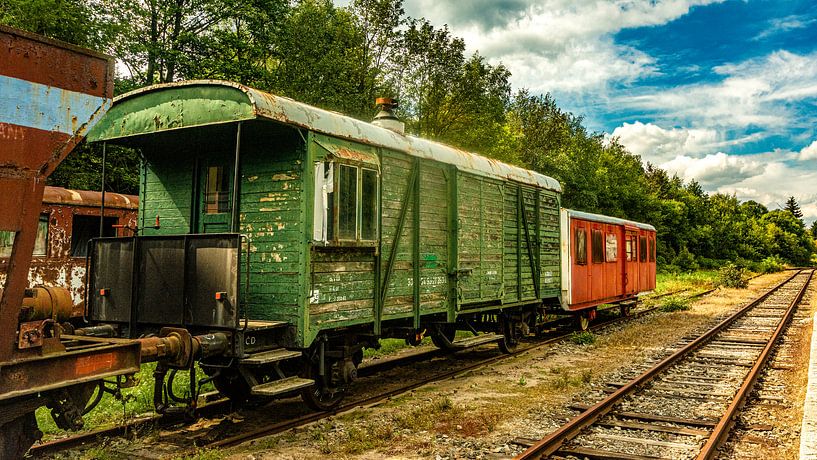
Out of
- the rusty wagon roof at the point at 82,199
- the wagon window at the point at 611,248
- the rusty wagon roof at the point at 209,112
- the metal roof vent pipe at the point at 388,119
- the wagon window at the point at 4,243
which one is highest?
the metal roof vent pipe at the point at 388,119

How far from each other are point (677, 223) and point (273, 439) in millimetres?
51071

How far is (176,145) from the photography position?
7.50 metres

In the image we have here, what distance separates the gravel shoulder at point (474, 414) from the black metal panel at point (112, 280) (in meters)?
2.37

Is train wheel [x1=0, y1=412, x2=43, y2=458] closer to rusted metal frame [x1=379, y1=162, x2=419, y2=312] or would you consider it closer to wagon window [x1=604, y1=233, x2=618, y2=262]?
rusted metal frame [x1=379, y1=162, x2=419, y2=312]

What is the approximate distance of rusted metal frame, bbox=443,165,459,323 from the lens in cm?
933

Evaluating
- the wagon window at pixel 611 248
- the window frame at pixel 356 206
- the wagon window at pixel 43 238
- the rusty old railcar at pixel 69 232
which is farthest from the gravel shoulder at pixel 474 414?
the wagon window at pixel 43 238

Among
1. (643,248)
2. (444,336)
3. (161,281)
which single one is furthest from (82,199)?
(643,248)

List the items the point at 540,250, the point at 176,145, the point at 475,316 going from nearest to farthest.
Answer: the point at 176,145
the point at 475,316
the point at 540,250

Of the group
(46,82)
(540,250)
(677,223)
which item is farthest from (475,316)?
(677,223)

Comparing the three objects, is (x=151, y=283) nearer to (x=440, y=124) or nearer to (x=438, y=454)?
(x=438, y=454)

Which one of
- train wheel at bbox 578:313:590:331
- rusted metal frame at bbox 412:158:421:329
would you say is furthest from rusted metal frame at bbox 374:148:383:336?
train wheel at bbox 578:313:590:331

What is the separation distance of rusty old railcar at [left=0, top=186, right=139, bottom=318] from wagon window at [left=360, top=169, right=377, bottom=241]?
5.90 m

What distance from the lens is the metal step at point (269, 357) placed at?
229 inches

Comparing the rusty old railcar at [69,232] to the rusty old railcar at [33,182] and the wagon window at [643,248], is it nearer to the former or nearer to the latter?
the rusty old railcar at [33,182]
